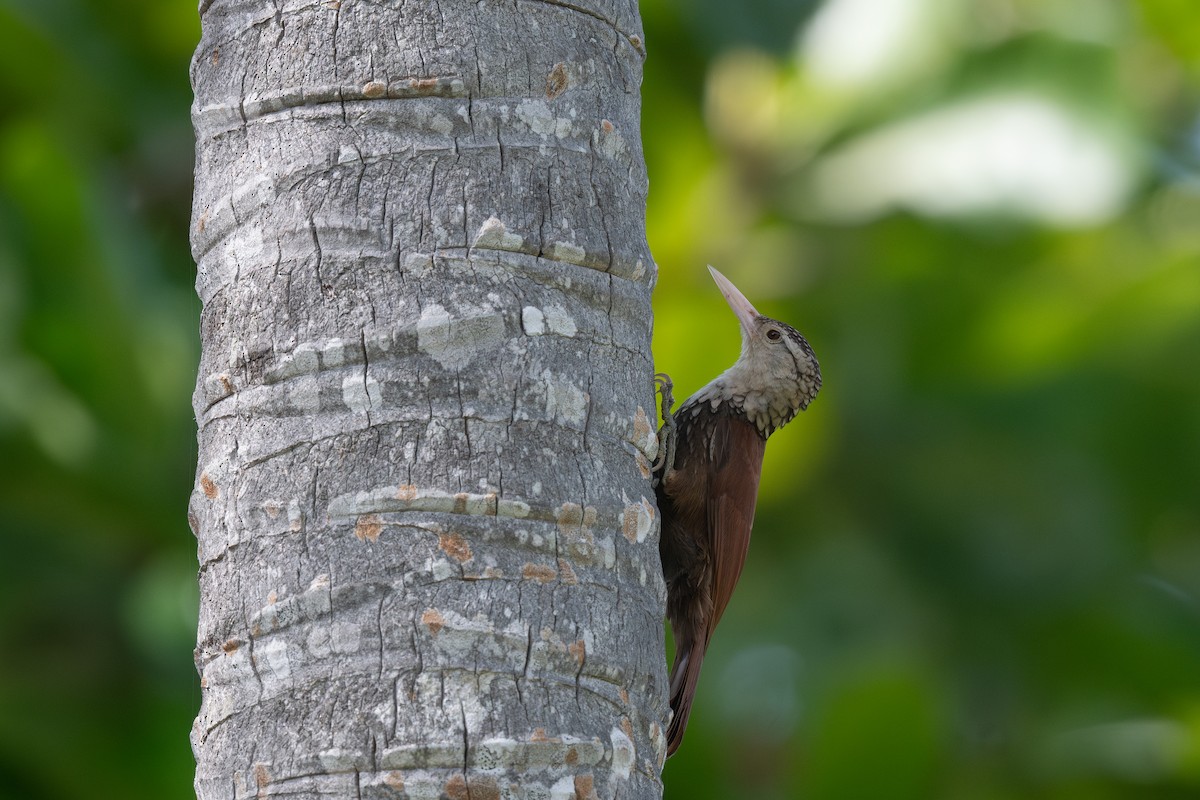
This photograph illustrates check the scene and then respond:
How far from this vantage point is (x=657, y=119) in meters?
8.19

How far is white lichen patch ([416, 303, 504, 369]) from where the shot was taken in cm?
200

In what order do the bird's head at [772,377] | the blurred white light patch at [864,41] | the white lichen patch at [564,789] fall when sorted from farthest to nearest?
the blurred white light patch at [864,41] < the bird's head at [772,377] < the white lichen patch at [564,789]

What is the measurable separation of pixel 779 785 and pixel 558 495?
5.01m

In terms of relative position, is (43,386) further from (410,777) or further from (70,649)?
(410,777)

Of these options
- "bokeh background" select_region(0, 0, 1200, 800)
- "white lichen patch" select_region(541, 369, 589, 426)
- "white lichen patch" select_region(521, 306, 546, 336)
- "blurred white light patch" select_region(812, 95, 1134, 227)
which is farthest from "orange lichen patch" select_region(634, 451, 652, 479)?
"blurred white light patch" select_region(812, 95, 1134, 227)

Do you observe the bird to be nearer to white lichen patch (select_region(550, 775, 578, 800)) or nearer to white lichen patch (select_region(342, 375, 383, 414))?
white lichen patch (select_region(550, 775, 578, 800))

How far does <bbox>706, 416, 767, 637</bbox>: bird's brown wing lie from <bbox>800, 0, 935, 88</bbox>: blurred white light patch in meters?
4.15

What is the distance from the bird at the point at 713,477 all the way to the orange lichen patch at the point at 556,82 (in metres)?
1.80

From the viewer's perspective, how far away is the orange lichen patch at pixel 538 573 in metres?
1.97

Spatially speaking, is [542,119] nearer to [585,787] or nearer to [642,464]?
[642,464]

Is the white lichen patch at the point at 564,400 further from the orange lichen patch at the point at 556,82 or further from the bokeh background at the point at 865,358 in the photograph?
the bokeh background at the point at 865,358

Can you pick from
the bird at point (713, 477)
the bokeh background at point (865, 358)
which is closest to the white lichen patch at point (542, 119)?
the bird at point (713, 477)

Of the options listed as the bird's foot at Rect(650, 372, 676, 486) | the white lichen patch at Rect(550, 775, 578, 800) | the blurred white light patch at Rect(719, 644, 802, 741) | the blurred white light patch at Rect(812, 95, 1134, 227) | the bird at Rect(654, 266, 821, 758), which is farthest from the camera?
the blurred white light patch at Rect(812, 95, 1134, 227)

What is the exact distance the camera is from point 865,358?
8516mm
